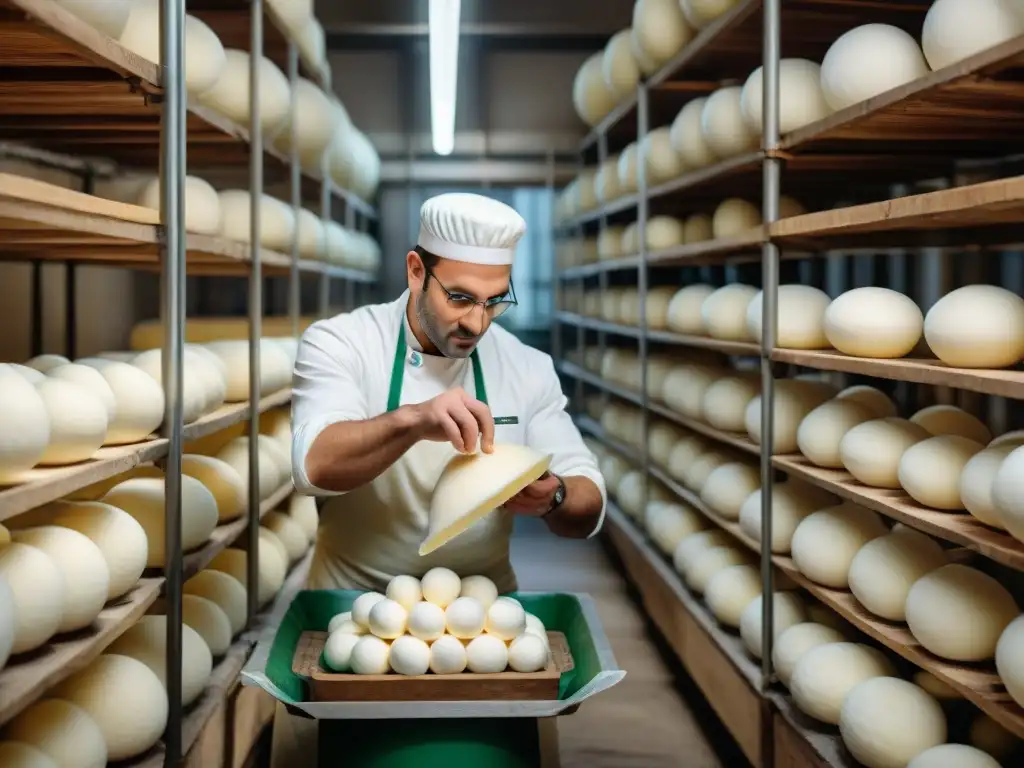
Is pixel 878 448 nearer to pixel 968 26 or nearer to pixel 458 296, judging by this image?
pixel 968 26

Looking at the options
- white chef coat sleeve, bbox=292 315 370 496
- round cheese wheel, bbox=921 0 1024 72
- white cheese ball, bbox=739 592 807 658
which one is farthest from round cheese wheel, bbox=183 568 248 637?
round cheese wheel, bbox=921 0 1024 72

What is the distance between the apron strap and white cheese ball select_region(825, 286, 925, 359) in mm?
821

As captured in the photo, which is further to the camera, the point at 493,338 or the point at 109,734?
the point at 493,338

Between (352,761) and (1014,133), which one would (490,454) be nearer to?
(352,761)

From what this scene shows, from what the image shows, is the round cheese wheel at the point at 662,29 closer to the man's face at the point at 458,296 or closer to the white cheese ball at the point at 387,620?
the man's face at the point at 458,296

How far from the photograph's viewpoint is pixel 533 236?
7078 millimetres

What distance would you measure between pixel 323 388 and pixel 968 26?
141 cm

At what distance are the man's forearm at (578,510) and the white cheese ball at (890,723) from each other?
26.8 inches

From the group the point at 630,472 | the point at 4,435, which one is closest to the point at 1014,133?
the point at 4,435

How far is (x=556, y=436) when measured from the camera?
2.24 metres

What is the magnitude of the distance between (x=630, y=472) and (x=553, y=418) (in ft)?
9.44

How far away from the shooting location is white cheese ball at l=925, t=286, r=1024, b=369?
1.95 metres

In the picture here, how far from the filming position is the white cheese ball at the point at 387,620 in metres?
1.67

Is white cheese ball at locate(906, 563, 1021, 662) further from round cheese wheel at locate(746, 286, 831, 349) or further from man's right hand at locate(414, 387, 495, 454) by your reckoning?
man's right hand at locate(414, 387, 495, 454)
